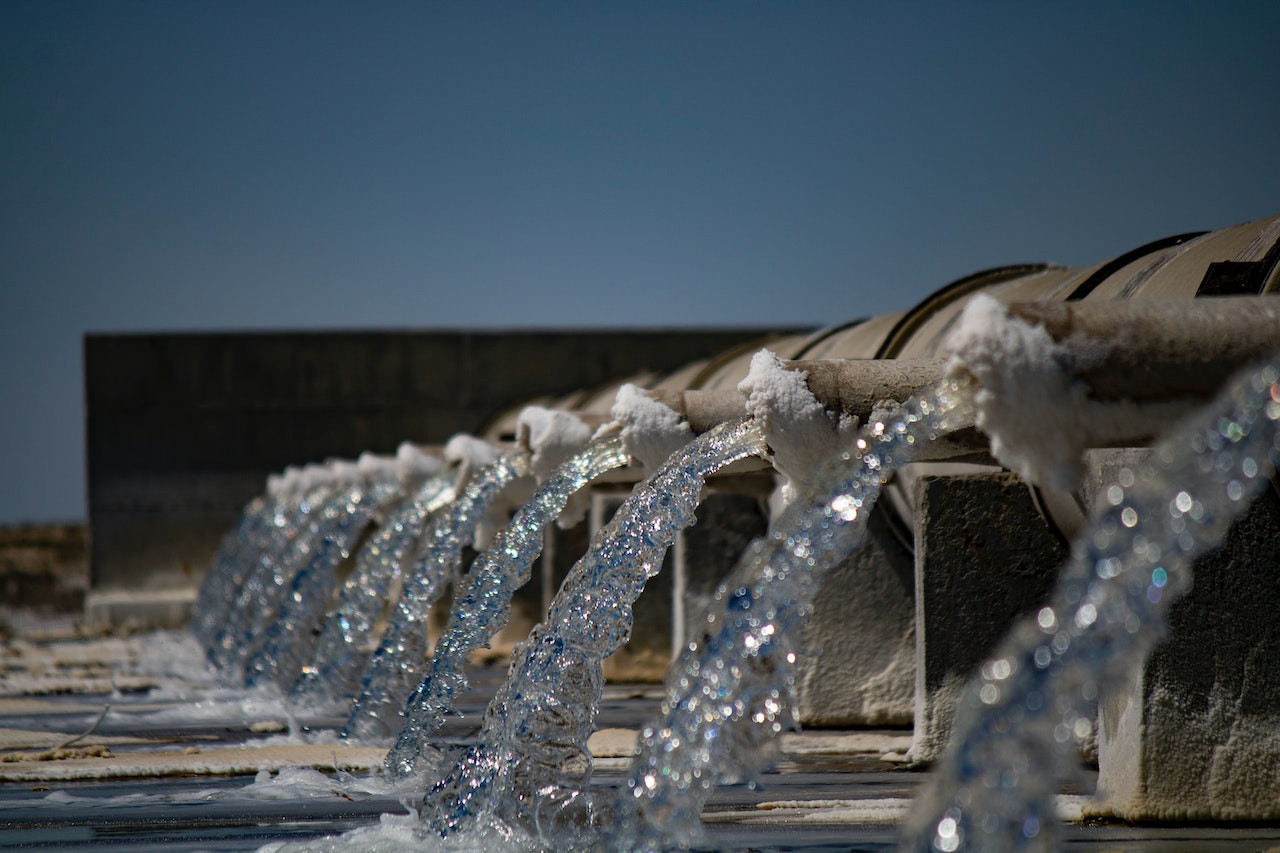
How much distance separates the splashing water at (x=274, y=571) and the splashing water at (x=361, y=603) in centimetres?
153

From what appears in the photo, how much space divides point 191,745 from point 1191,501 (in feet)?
16.0

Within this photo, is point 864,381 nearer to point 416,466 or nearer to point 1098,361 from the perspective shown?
point 1098,361

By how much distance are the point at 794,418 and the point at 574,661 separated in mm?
1131

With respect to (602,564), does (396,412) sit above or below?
above

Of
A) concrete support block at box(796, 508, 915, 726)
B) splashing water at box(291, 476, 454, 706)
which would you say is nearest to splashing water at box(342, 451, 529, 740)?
splashing water at box(291, 476, 454, 706)

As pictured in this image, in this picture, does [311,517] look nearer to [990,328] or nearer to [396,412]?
[396,412]

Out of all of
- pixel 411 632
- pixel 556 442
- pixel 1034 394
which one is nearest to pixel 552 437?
pixel 556 442

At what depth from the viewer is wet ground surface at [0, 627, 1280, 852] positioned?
4105 millimetres

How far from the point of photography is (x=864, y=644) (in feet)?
21.0

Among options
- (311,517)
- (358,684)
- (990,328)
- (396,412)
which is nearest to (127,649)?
(311,517)

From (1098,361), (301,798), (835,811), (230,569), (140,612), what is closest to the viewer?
(1098,361)

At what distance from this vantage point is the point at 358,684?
24.7 ft

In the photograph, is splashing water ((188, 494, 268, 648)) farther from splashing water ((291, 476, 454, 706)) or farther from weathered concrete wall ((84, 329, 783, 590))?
splashing water ((291, 476, 454, 706))

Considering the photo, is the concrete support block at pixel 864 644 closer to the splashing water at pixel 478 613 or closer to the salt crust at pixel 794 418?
the splashing water at pixel 478 613
